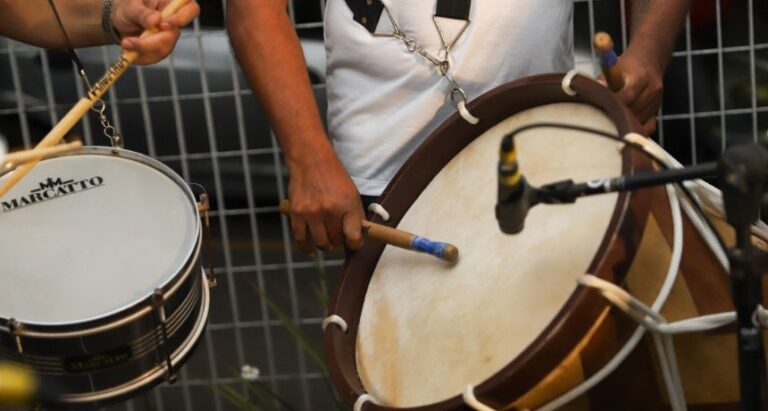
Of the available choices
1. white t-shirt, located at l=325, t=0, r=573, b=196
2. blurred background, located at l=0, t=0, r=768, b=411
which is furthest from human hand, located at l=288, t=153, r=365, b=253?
blurred background, located at l=0, t=0, r=768, b=411

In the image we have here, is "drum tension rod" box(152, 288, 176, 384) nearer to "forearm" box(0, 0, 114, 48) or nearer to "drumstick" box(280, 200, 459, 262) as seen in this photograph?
"drumstick" box(280, 200, 459, 262)

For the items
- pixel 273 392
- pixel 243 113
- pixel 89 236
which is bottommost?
pixel 273 392

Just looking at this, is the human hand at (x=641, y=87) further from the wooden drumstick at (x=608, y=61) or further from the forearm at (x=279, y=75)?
the forearm at (x=279, y=75)

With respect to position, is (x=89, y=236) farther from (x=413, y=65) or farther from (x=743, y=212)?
(x=743, y=212)

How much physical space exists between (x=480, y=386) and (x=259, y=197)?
7.70 ft

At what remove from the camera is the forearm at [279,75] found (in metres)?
2.13

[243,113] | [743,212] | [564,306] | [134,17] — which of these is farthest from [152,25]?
[243,113]

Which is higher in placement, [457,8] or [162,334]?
[457,8]

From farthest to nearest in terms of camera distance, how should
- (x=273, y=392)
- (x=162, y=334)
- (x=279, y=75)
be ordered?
(x=273, y=392), (x=279, y=75), (x=162, y=334)

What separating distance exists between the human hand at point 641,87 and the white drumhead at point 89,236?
28.4 inches

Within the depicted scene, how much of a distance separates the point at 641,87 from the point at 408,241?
1.41 feet

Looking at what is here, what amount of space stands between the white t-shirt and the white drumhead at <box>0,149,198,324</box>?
1.15 feet

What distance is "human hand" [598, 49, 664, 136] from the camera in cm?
191

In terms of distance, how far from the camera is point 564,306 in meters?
1.51
